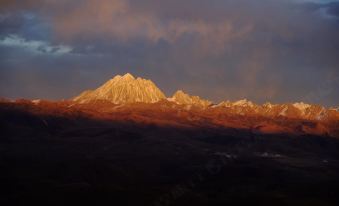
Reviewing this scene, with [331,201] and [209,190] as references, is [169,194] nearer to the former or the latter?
[209,190]

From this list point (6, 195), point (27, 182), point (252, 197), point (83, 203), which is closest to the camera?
point (83, 203)

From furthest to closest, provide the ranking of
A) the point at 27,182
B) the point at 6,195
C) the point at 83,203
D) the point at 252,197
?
the point at 27,182
the point at 252,197
the point at 6,195
the point at 83,203

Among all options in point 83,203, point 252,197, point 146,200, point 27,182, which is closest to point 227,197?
point 252,197

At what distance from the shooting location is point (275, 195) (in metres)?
190

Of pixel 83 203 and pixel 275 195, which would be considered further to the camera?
pixel 275 195

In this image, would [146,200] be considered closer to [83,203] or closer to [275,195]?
[83,203]

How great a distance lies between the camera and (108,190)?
179625 millimetres

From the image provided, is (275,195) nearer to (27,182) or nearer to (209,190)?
(209,190)

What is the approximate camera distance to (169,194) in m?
184

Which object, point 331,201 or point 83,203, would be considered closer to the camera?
point 83,203

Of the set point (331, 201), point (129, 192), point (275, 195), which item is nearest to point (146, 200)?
point (129, 192)

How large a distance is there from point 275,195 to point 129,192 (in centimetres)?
4379

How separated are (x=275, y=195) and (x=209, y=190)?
20.3 m

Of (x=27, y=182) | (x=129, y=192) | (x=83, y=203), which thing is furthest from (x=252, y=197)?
(x=27, y=182)
